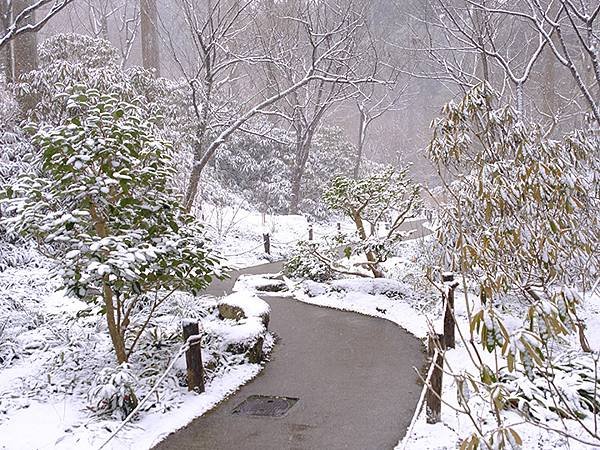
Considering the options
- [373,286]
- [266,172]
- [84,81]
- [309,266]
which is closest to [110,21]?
[266,172]

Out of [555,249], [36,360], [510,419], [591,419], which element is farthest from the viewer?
[36,360]

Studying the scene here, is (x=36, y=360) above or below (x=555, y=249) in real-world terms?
below

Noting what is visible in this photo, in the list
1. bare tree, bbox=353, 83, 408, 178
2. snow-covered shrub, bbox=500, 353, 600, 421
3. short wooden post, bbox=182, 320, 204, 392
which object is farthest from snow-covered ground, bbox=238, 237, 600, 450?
bare tree, bbox=353, 83, 408, 178

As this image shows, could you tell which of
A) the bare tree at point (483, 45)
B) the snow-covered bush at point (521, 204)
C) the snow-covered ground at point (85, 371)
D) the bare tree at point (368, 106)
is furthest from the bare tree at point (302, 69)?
the snow-covered ground at point (85, 371)

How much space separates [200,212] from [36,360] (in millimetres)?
10004

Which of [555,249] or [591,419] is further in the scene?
[555,249]

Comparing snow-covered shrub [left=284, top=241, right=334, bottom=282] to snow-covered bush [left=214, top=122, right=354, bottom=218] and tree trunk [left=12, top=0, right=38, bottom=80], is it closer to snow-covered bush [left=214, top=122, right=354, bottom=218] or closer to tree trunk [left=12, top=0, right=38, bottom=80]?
tree trunk [left=12, top=0, right=38, bottom=80]

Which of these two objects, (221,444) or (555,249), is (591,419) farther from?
(221,444)

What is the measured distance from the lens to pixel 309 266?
36.4ft

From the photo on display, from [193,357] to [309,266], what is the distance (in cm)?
591

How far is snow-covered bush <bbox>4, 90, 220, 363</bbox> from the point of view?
4500 millimetres

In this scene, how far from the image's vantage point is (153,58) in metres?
14.1

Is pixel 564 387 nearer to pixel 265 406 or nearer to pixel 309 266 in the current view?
pixel 265 406

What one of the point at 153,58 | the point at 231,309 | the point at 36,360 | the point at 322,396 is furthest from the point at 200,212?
the point at 322,396
